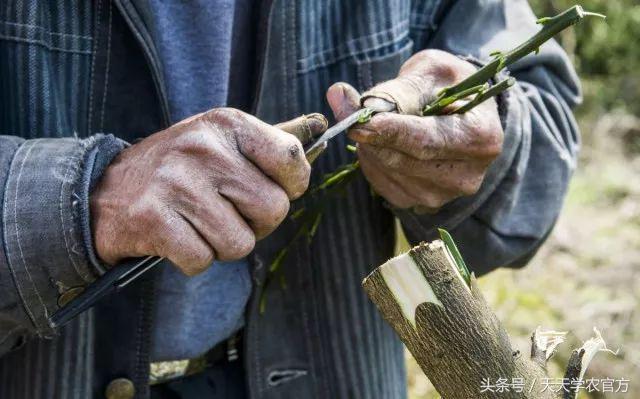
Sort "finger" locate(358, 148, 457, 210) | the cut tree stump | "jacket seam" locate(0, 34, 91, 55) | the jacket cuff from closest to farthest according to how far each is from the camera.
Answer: the cut tree stump < "jacket seam" locate(0, 34, 91, 55) < "finger" locate(358, 148, 457, 210) < the jacket cuff

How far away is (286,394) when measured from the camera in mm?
1598

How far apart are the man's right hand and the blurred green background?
5.09ft

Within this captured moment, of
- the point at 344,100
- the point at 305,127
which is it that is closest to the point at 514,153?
the point at 344,100

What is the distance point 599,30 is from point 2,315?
6236 mm

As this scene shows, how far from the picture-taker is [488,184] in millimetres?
1545

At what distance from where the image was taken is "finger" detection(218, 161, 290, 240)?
42.8 inches

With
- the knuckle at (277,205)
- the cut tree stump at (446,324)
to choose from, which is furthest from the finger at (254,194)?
the cut tree stump at (446,324)

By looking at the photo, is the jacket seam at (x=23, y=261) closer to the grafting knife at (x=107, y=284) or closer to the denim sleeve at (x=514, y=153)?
the grafting knife at (x=107, y=284)

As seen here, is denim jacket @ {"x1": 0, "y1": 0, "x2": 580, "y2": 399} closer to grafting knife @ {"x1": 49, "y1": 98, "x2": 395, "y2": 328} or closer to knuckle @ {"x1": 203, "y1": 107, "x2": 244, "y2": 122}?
grafting knife @ {"x1": 49, "y1": 98, "x2": 395, "y2": 328}

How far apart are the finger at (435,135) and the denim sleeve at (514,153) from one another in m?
0.14

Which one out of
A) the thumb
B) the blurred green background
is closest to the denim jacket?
the thumb

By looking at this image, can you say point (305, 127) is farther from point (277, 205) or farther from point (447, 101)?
point (447, 101)

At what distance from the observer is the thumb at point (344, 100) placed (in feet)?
4.11

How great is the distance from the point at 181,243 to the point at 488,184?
0.70m
